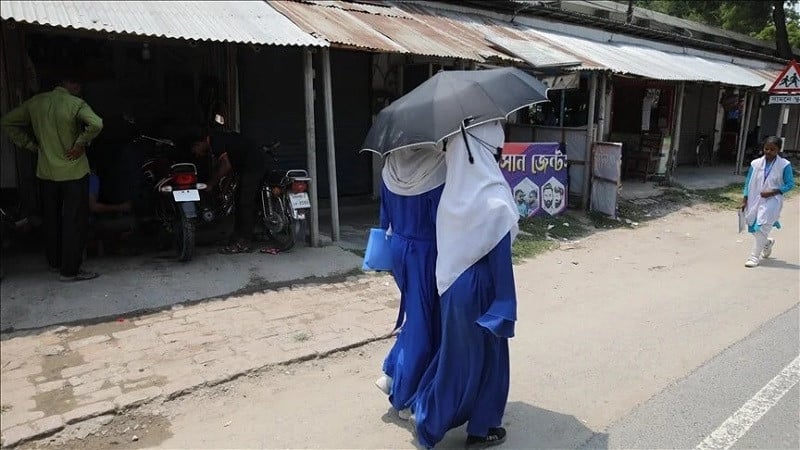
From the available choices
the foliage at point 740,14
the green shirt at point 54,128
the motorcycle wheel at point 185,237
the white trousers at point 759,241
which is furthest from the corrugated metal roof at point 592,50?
the foliage at point 740,14

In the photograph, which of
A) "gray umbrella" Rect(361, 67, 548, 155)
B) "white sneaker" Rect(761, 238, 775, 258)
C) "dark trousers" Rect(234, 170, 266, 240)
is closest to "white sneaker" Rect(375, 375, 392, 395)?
"gray umbrella" Rect(361, 67, 548, 155)

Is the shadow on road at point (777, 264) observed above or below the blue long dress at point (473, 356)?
below

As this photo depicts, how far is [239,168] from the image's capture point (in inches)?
264

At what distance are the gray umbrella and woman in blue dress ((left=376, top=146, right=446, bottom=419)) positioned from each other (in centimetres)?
18

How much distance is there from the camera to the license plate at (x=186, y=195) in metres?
5.89

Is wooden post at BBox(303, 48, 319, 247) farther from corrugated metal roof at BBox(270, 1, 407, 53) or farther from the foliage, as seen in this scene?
the foliage

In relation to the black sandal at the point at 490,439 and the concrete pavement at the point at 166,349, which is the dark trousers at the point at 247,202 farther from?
the black sandal at the point at 490,439

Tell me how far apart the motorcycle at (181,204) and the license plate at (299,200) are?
95 centimetres

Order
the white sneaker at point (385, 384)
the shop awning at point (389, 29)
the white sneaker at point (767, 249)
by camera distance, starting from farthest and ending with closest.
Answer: the white sneaker at point (767, 249), the shop awning at point (389, 29), the white sneaker at point (385, 384)

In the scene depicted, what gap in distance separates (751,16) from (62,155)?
29.0m

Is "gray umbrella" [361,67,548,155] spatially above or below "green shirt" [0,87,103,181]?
above

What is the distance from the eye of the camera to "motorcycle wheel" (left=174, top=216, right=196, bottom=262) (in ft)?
19.9

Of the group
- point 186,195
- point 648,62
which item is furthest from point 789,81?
point 186,195

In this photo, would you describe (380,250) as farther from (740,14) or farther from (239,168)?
(740,14)
